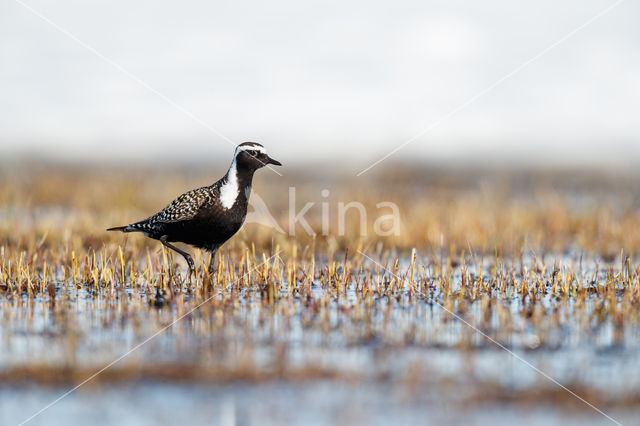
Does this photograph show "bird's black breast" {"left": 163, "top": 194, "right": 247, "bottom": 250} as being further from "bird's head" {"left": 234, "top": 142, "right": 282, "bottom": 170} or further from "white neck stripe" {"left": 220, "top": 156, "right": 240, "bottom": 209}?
"bird's head" {"left": 234, "top": 142, "right": 282, "bottom": 170}

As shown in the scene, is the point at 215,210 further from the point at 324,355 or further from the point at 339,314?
the point at 324,355

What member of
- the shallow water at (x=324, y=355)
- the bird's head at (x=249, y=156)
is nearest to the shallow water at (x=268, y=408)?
the shallow water at (x=324, y=355)

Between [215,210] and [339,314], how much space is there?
95.7 inches

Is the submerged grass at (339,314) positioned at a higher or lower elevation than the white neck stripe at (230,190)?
lower

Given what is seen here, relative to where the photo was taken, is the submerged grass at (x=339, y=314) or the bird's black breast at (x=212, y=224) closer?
the submerged grass at (x=339, y=314)

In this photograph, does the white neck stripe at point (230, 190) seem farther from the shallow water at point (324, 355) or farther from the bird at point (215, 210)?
the shallow water at point (324, 355)

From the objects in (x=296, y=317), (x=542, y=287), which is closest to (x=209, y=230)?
(x=296, y=317)

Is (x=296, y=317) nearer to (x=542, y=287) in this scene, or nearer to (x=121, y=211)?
(x=542, y=287)

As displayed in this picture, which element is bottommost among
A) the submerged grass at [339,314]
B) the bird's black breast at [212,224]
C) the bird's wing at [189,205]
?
the submerged grass at [339,314]

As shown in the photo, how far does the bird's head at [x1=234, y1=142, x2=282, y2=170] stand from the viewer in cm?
947

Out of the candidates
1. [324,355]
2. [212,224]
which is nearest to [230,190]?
[212,224]

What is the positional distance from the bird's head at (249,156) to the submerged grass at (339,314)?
113 cm

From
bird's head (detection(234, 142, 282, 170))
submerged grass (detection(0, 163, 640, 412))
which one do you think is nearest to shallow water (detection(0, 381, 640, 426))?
submerged grass (detection(0, 163, 640, 412))

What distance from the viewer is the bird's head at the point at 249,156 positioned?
31.1 ft
